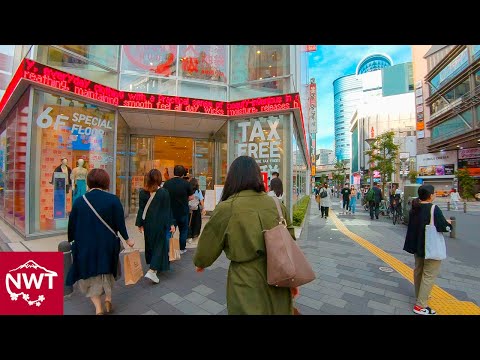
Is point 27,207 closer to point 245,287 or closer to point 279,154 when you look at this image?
point 245,287

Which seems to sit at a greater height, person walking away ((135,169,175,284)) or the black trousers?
person walking away ((135,169,175,284))

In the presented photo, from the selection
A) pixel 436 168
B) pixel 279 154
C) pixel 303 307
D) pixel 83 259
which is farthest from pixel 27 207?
pixel 436 168

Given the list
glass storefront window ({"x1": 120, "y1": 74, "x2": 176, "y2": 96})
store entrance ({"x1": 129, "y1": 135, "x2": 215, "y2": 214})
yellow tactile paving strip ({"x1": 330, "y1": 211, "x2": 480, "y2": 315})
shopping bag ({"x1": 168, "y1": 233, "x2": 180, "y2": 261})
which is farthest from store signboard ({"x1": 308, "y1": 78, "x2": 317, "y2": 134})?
shopping bag ({"x1": 168, "y1": 233, "x2": 180, "y2": 261})

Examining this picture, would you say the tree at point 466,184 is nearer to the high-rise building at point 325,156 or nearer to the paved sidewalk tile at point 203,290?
the paved sidewalk tile at point 203,290

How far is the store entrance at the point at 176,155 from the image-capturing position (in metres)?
10.7

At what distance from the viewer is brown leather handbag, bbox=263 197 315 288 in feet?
4.94

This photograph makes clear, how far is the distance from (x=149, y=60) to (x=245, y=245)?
9.25 meters

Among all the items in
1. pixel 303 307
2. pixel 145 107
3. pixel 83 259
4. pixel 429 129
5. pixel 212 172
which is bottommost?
pixel 303 307

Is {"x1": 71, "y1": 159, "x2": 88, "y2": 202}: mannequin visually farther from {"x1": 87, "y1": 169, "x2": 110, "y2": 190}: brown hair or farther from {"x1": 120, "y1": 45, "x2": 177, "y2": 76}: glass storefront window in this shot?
{"x1": 87, "y1": 169, "x2": 110, "y2": 190}: brown hair

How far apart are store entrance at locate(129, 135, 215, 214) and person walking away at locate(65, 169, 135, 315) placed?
26.3ft

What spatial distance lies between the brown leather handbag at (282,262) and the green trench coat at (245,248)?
0.30ft

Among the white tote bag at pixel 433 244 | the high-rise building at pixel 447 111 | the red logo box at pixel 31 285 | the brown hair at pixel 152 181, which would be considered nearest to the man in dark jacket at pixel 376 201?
the white tote bag at pixel 433 244

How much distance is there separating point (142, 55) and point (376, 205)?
12.2 meters

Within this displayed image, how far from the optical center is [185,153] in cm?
1130
